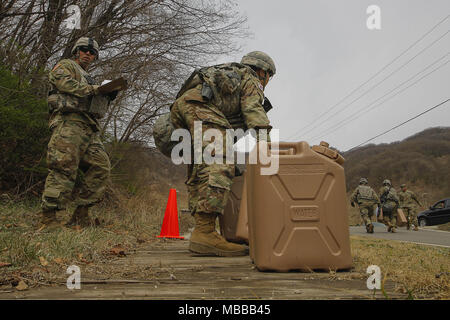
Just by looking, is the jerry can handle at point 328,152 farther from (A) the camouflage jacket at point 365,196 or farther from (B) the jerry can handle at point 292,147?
(A) the camouflage jacket at point 365,196

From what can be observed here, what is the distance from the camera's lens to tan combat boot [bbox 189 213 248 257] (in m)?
2.76

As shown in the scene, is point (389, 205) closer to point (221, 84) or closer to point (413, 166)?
point (221, 84)

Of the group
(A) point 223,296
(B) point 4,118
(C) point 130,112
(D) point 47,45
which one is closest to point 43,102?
(B) point 4,118

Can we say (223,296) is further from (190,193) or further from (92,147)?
(92,147)

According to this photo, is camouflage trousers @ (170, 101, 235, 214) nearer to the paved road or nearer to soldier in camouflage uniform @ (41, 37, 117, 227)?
soldier in camouflage uniform @ (41, 37, 117, 227)

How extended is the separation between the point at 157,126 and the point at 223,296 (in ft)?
7.86

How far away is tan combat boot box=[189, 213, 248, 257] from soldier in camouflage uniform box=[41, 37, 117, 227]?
1707 mm

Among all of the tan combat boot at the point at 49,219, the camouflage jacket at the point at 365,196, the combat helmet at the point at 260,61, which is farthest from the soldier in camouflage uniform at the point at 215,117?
the camouflage jacket at the point at 365,196

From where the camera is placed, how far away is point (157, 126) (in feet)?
11.6

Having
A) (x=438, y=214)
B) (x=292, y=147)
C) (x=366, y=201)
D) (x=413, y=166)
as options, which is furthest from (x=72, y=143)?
(x=413, y=166)

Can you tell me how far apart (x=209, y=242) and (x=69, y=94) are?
2.25 meters

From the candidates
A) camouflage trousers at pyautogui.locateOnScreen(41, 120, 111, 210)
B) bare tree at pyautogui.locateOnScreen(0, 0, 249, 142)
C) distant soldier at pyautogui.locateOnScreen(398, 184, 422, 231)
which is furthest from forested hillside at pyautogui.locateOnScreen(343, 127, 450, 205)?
camouflage trousers at pyautogui.locateOnScreen(41, 120, 111, 210)
